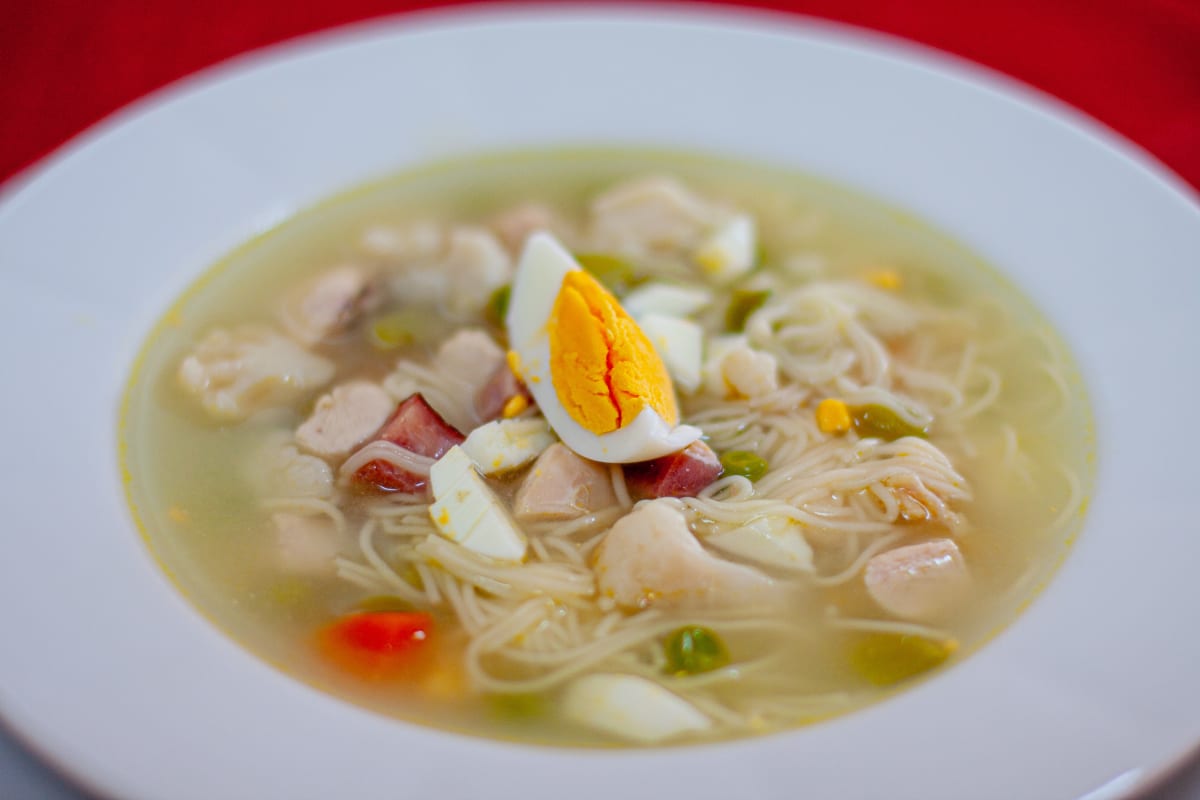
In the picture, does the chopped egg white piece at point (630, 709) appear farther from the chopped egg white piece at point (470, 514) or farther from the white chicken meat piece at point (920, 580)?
the white chicken meat piece at point (920, 580)

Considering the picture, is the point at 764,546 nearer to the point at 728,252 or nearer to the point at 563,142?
the point at 728,252

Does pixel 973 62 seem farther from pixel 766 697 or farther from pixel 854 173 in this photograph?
pixel 766 697

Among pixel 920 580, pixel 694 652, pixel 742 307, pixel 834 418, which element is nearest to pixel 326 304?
pixel 742 307

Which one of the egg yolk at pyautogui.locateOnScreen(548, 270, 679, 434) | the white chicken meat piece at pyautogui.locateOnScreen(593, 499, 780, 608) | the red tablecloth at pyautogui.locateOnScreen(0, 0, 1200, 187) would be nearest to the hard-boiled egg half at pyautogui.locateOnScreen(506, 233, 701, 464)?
the egg yolk at pyautogui.locateOnScreen(548, 270, 679, 434)

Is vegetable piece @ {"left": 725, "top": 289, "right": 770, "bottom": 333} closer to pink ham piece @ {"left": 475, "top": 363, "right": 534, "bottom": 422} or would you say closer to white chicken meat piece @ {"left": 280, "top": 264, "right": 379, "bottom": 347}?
pink ham piece @ {"left": 475, "top": 363, "right": 534, "bottom": 422}

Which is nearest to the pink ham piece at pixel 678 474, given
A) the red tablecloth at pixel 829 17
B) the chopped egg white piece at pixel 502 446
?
the chopped egg white piece at pixel 502 446

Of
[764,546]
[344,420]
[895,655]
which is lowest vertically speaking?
[895,655]

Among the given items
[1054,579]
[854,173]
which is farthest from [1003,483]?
[854,173]
